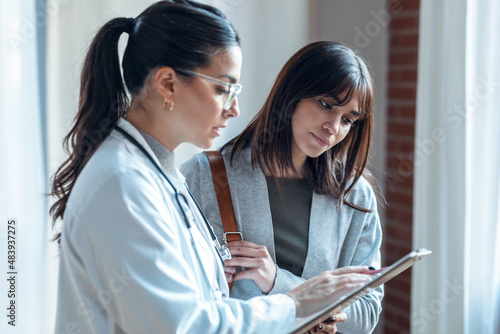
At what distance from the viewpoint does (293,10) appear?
260 centimetres

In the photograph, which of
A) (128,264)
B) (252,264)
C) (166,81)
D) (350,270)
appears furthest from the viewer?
(252,264)

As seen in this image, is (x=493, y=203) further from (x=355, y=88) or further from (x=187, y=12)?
(x=187, y=12)

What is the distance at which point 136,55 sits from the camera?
0.99 meters

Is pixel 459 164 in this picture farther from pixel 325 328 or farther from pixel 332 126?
pixel 325 328

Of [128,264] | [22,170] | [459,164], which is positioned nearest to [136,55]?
[128,264]

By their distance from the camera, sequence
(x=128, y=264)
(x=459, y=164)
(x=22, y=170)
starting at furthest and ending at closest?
(x=459, y=164), (x=22, y=170), (x=128, y=264)

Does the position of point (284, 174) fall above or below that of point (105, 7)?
below

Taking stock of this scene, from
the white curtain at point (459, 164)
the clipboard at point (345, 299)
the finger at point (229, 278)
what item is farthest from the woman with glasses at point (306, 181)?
the white curtain at point (459, 164)

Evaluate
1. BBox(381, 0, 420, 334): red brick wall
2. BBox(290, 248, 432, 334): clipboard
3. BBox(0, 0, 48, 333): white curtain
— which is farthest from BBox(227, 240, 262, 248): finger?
BBox(381, 0, 420, 334): red brick wall

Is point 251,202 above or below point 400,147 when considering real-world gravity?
above

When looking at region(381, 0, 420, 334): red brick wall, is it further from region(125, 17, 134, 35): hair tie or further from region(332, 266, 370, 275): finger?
region(125, 17, 134, 35): hair tie

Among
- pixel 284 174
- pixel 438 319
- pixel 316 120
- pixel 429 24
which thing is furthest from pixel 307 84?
pixel 438 319

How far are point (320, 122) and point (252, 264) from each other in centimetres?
40

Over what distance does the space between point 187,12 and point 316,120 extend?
0.51 metres
